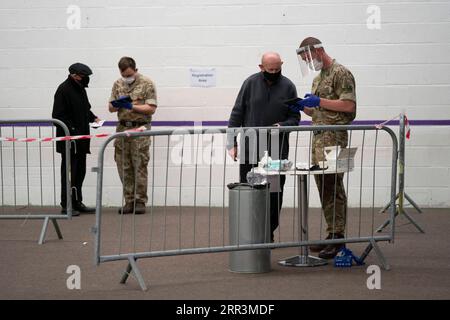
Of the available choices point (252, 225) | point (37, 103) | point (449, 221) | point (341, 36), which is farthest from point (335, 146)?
point (37, 103)

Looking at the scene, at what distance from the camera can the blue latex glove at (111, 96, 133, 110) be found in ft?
33.1

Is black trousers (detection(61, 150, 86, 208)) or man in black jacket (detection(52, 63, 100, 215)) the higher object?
man in black jacket (detection(52, 63, 100, 215))

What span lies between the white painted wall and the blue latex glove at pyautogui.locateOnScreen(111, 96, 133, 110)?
117 centimetres

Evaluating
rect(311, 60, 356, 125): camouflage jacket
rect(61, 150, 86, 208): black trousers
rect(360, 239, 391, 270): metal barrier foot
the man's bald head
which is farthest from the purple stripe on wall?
rect(360, 239, 391, 270): metal barrier foot

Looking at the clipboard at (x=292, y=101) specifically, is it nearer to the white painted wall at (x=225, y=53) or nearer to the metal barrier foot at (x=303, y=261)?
the metal barrier foot at (x=303, y=261)

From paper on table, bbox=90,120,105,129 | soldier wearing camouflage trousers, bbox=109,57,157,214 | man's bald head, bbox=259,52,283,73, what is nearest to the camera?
man's bald head, bbox=259,52,283,73

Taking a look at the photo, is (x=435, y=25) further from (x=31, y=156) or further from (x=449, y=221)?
(x=31, y=156)

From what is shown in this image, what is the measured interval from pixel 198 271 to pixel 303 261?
0.89 meters

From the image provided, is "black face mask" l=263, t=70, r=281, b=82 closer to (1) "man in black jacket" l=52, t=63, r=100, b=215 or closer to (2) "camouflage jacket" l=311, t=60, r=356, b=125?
(2) "camouflage jacket" l=311, t=60, r=356, b=125

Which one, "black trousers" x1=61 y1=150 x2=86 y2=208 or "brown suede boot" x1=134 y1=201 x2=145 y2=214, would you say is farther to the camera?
"black trousers" x1=61 y1=150 x2=86 y2=208

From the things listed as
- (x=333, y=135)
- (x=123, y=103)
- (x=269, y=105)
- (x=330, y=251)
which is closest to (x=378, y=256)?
(x=330, y=251)

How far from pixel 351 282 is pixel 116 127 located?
534 cm

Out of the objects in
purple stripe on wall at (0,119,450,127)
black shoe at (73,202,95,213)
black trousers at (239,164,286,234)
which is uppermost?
purple stripe on wall at (0,119,450,127)

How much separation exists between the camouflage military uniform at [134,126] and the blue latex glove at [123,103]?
44 cm
